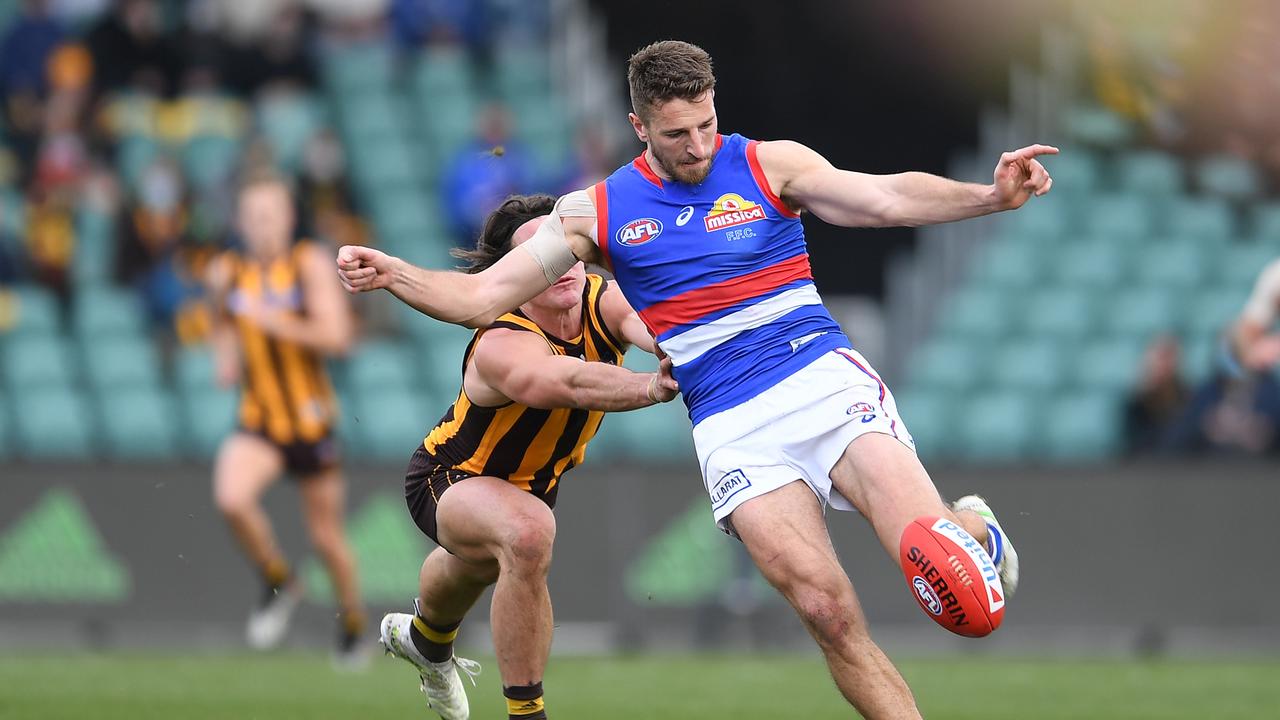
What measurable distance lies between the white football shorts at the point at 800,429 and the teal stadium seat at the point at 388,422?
7874 mm

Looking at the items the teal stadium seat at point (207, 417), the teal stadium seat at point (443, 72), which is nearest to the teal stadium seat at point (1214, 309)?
the teal stadium seat at point (443, 72)

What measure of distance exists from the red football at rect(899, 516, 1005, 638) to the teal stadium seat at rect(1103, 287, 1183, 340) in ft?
30.2

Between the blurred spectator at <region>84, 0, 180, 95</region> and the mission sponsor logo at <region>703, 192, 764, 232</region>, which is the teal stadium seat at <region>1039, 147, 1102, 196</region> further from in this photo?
the mission sponsor logo at <region>703, 192, 764, 232</region>

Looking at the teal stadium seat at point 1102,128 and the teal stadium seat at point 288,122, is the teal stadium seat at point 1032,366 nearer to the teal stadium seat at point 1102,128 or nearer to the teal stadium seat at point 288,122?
the teal stadium seat at point 1102,128

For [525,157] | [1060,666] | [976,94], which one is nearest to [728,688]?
[1060,666]

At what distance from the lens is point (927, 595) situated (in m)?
6.05

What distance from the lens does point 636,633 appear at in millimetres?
13094

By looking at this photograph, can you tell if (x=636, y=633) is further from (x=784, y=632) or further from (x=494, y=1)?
(x=494, y=1)

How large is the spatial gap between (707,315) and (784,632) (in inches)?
275

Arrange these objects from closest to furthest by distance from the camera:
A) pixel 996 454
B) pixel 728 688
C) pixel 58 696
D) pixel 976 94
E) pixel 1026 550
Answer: pixel 58 696
pixel 728 688
pixel 1026 550
pixel 996 454
pixel 976 94

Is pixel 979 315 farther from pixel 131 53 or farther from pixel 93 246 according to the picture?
pixel 131 53

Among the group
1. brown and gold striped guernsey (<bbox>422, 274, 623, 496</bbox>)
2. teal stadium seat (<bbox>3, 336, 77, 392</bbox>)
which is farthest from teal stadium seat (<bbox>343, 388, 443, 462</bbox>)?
brown and gold striped guernsey (<bbox>422, 274, 623, 496</bbox>)

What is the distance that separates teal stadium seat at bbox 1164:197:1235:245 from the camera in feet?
51.5

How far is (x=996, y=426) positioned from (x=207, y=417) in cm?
622
